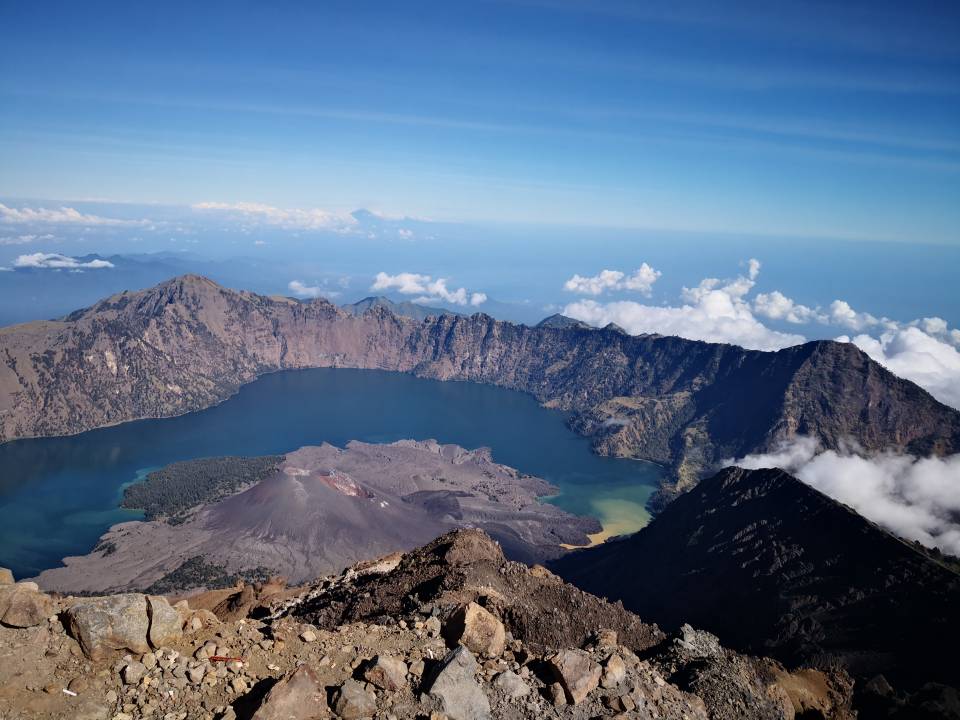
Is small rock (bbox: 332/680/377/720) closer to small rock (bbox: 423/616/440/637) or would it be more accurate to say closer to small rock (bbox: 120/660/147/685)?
small rock (bbox: 120/660/147/685)

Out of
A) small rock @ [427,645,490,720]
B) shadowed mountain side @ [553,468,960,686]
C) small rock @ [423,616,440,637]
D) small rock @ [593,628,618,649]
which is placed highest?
small rock @ [427,645,490,720]

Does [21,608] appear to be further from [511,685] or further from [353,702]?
[511,685]

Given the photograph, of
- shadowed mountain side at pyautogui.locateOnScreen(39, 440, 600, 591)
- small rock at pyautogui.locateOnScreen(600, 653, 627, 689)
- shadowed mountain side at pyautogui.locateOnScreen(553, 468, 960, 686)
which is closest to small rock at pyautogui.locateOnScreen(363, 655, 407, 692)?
small rock at pyautogui.locateOnScreen(600, 653, 627, 689)

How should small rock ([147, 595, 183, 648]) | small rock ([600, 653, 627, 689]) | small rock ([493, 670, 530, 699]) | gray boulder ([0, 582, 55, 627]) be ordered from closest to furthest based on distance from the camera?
gray boulder ([0, 582, 55, 627])
small rock ([147, 595, 183, 648])
small rock ([493, 670, 530, 699])
small rock ([600, 653, 627, 689])

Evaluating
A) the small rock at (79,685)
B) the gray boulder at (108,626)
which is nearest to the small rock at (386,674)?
the gray boulder at (108,626)

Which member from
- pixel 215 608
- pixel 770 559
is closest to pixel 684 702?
pixel 215 608

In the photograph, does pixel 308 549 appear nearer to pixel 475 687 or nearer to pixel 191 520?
pixel 191 520

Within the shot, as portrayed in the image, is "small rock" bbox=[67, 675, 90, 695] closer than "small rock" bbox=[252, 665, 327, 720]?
No
